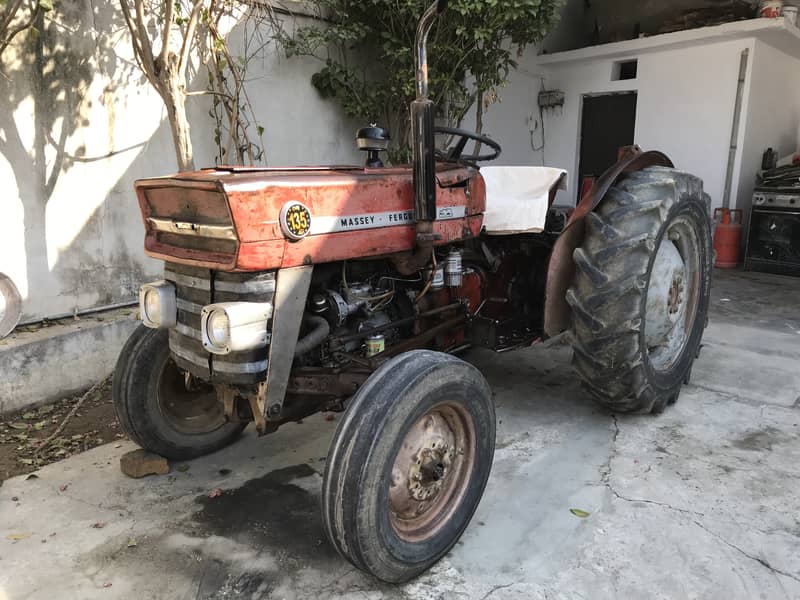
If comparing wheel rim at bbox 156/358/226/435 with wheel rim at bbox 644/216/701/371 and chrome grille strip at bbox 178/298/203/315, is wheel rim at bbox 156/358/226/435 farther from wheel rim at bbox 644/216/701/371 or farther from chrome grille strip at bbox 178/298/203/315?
wheel rim at bbox 644/216/701/371

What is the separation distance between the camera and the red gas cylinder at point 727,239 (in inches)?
299

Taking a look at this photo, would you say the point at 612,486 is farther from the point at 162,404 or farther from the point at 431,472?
the point at 162,404

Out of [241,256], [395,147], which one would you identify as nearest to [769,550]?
[241,256]

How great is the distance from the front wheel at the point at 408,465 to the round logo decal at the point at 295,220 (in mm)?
546

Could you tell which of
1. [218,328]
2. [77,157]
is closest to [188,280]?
[218,328]

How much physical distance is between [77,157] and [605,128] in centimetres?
740

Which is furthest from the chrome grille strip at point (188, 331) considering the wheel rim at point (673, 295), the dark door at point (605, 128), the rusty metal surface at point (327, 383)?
the dark door at point (605, 128)

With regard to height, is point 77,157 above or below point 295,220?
above

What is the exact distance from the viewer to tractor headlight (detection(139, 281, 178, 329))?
2344 mm

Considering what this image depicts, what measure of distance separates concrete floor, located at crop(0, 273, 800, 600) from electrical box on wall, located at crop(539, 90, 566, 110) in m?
6.70

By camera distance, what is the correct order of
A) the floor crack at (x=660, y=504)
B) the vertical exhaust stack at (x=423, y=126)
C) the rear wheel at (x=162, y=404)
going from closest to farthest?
the vertical exhaust stack at (x=423, y=126) < the floor crack at (x=660, y=504) < the rear wheel at (x=162, y=404)

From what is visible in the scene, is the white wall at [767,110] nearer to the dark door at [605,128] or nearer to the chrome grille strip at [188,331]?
the dark door at [605,128]

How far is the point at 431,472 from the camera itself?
2162mm

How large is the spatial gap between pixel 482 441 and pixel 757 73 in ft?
25.0
